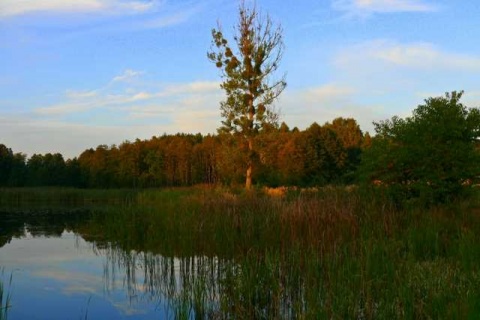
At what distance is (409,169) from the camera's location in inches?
531

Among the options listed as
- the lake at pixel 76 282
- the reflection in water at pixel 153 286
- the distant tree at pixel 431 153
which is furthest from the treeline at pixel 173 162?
the reflection in water at pixel 153 286

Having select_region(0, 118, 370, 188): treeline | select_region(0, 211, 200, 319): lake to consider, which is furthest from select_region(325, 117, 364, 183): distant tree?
select_region(0, 211, 200, 319): lake

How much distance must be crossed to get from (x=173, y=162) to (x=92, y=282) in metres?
48.6

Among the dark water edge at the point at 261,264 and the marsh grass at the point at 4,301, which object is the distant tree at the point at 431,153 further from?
the marsh grass at the point at 4,301

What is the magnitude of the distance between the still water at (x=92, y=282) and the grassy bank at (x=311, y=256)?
9cm

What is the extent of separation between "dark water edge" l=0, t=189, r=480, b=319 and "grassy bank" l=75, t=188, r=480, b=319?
0.03 metres

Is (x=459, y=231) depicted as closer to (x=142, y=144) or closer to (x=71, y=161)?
(x=142, y=144)

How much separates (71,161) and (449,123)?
6005cm

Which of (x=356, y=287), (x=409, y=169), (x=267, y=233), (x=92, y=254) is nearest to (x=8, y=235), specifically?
(x=92, y=254)

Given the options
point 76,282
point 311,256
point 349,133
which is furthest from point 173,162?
point 311,256

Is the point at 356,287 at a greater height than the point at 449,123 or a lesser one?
lesser

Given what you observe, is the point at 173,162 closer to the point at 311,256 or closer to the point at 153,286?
the point at 153,286

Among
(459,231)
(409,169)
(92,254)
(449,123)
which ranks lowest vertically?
(92,254)

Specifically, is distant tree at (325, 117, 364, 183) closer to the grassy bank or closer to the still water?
the grassy bank
